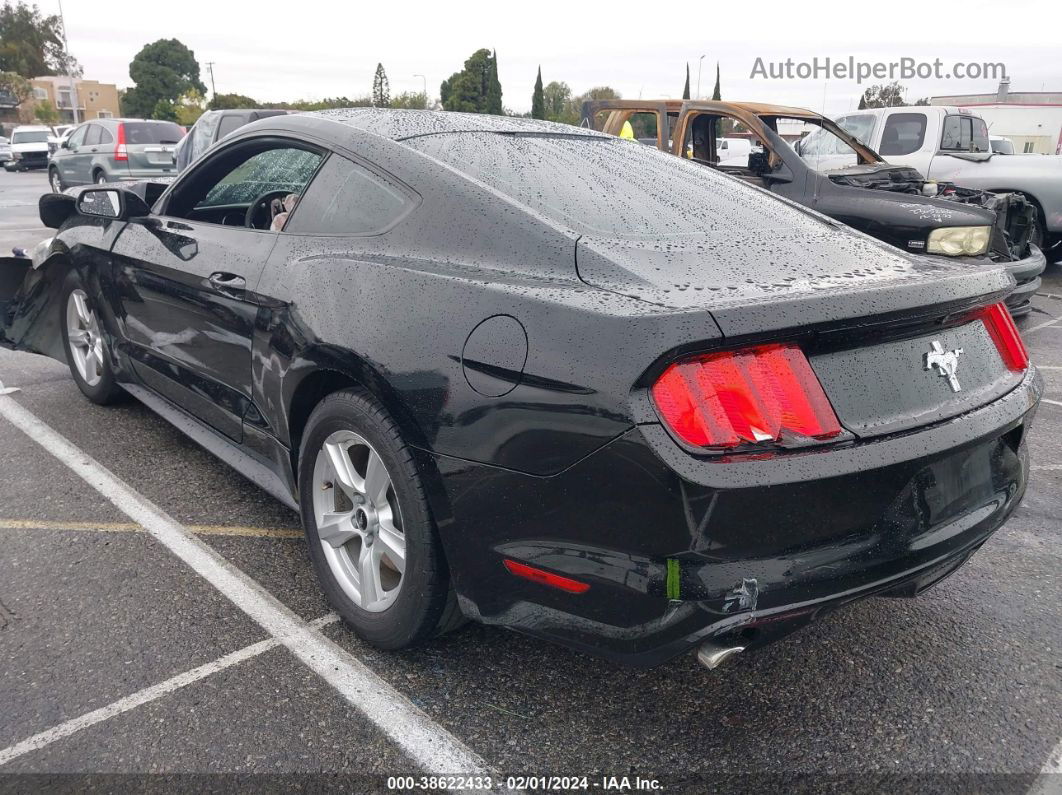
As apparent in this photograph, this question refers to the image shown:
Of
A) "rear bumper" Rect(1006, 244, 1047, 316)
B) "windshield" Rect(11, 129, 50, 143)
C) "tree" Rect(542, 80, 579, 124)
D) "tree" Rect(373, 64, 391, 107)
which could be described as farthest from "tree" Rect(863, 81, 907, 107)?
"rear bumper" Rect(1006, 244, 1047, 316)

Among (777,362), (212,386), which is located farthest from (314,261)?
(777,362)

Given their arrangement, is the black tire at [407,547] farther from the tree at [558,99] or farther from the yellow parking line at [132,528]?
the tree at [558,99]

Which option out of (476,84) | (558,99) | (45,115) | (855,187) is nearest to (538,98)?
(476,84)

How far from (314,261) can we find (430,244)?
18.3 inches

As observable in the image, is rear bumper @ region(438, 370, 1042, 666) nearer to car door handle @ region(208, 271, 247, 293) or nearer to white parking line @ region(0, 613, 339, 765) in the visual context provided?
white parking line @ region(0, 613, 339, 765)

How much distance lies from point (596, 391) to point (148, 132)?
57.5 ft

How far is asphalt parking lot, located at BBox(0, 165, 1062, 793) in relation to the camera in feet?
6.82

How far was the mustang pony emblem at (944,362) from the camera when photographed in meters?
2.13

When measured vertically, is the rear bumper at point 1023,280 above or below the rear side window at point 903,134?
below

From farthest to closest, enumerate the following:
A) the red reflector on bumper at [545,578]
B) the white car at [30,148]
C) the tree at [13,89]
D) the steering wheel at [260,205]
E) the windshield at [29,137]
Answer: the tree at [13,89] < the windshield at [29,137] < the white car at [30,148] < the steering wheel at [260,205] < the red reflector on bumper at [545,578]

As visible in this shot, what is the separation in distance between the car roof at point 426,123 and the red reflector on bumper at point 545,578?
4.79ft

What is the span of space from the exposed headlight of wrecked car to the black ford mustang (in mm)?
3955

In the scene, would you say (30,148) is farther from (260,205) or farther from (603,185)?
(603,185)

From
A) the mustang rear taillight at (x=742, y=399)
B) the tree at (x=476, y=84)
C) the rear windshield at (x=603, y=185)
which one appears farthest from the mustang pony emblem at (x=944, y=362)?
the tree at (x=476, y=84)
